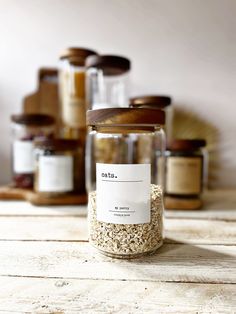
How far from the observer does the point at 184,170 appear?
62 centimetres

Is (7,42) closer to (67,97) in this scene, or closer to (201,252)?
(67,97)

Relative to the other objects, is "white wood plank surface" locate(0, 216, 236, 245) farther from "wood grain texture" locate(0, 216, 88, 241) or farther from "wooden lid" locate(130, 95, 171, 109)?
"wooden lid" locate(130, 95, 171, 109)

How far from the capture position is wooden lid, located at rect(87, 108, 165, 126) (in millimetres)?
351

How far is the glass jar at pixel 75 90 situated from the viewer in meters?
0.70

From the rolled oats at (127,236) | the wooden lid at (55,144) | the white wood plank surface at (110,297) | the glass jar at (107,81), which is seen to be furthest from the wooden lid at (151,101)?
the white wood plank surface at (110,297)

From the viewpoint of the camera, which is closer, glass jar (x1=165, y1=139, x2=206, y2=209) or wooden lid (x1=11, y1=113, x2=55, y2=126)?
glass jar (x1=165, y1=139, x2=206, y2=209)

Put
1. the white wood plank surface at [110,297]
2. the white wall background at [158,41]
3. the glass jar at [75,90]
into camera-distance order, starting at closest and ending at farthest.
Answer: the white wood plank surface at [110,297] → the glass jar at [75,90] → the white wall background at [158,41]

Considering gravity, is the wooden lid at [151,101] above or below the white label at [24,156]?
above

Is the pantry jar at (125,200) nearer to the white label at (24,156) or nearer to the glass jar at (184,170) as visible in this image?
the glass jar at (184,170)

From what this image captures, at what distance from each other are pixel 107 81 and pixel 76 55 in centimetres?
10

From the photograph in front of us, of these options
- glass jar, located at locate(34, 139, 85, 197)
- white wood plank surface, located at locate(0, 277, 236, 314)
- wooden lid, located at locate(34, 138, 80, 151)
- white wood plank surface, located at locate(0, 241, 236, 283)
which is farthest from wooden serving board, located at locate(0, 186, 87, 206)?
white wood plank surface, located at locate(0, 277, 236, 314)

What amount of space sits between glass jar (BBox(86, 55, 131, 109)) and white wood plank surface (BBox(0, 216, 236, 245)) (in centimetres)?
25

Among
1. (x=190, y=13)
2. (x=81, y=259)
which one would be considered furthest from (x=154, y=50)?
(x=81, y=259)

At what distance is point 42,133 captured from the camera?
788 mm
